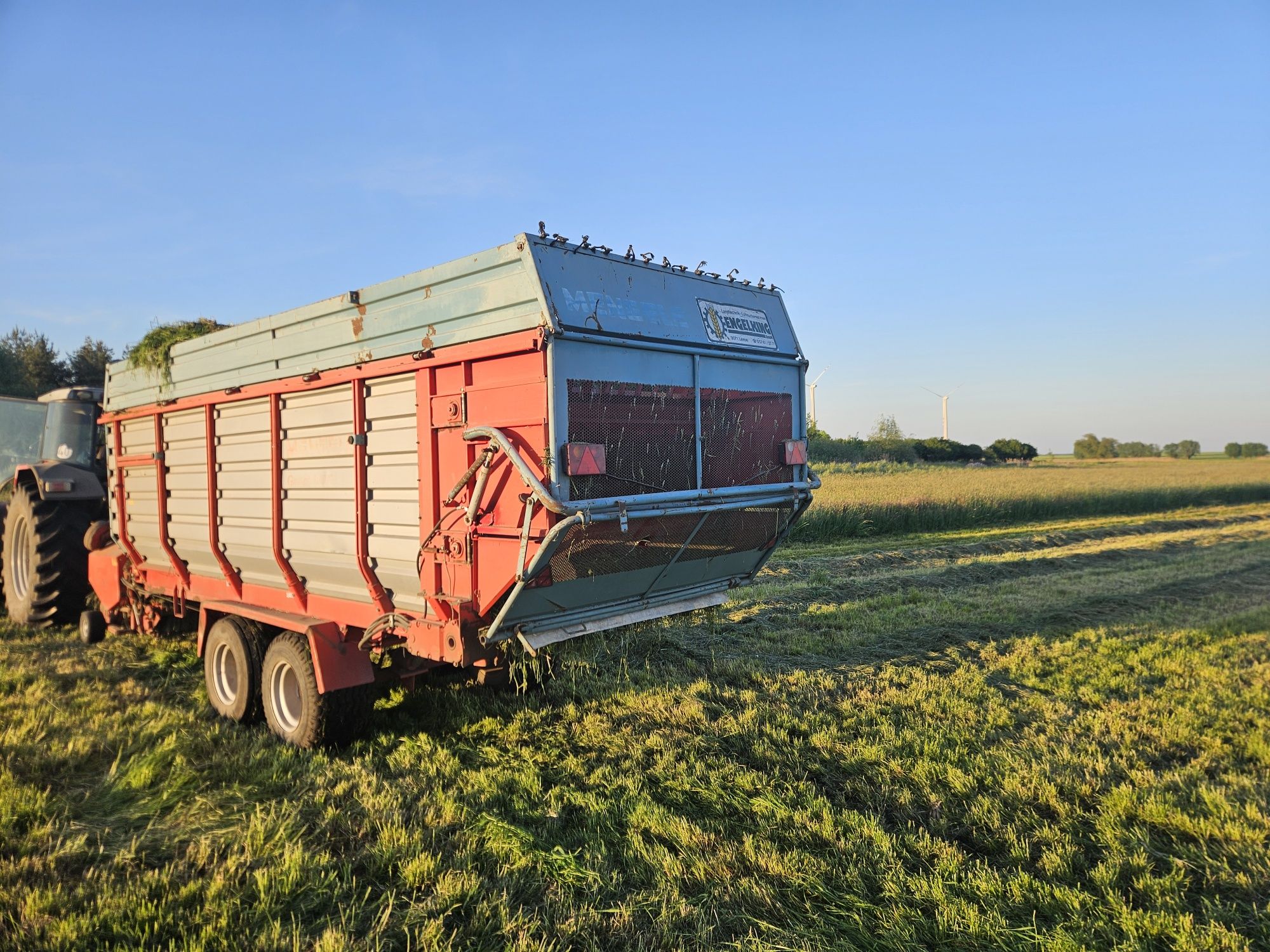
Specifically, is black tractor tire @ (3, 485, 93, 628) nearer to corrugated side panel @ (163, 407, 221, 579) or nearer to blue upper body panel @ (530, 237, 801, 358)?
corrugated side panel @ (163, 407, 221, 579)

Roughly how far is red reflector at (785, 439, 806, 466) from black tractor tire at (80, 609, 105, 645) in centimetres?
733

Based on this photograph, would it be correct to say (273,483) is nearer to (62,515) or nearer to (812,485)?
(812,485)

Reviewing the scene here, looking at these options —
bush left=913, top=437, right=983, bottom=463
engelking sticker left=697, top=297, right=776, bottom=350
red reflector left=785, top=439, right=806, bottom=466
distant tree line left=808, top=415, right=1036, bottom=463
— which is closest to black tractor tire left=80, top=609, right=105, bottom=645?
engelking sticker left=697, top=297, right=776, bottom=350

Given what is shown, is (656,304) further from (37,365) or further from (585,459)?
(37,365)

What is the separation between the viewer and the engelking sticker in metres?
4.93

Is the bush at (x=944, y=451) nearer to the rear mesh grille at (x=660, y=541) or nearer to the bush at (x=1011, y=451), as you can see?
the bush at (x=1011, y=451)

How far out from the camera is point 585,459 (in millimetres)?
3947

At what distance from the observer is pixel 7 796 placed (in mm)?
4016

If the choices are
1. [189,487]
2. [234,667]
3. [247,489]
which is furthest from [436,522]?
[189,487]

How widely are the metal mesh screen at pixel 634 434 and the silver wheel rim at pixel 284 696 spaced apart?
2710mm

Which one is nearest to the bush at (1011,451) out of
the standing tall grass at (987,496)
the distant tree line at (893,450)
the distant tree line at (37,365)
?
the distant tree line at (893,450)

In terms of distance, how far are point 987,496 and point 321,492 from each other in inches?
871

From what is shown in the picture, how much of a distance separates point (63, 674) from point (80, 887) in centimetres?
419

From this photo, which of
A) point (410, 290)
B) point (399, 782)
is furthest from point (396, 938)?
point (410, 290)
